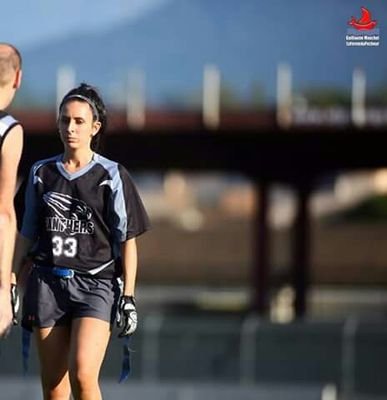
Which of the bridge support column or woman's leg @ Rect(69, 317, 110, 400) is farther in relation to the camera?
the bridge support column

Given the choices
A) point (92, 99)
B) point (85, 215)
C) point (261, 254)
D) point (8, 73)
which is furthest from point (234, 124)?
point (8, 73)

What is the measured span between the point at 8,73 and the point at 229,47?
26.3ft

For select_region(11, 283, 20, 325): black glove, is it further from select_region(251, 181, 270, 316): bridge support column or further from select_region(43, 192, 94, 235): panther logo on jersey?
select_region(251, 181, 270, 316): bridge support column

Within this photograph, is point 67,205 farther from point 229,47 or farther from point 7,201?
point 229,47

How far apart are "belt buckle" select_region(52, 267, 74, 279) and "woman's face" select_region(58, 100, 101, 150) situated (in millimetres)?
604

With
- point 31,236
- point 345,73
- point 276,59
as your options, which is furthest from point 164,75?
point 31,236

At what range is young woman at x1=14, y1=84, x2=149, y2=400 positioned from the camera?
795 centimetres

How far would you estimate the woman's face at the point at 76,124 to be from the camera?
798 cm

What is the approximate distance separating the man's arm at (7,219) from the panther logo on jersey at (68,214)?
65cm

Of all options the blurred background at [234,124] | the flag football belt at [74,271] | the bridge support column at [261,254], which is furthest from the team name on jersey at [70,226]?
the bridge support column at [261,254]

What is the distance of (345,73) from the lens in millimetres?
13250

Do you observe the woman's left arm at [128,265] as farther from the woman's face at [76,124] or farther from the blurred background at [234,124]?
the blurred background at [234,124]

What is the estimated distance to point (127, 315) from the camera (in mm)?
7953

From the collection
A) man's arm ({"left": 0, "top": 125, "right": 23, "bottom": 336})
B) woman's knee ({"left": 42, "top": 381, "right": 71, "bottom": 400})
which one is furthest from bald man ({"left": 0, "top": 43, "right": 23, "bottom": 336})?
woman's knee ({"left": 42, "top": 381, "right": 71, "bottom": 400})
